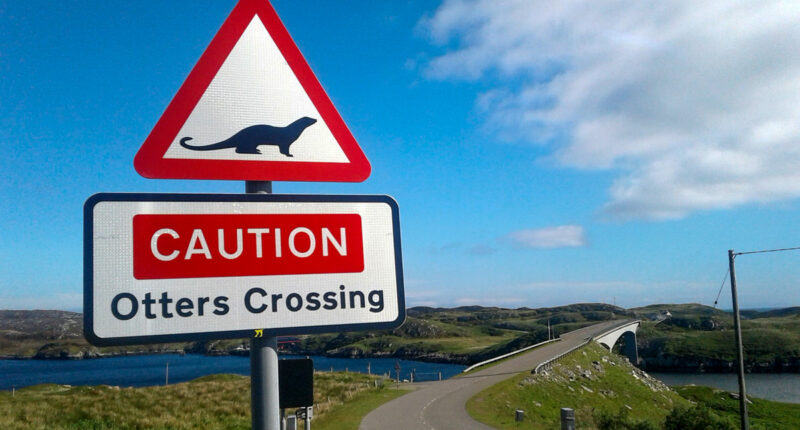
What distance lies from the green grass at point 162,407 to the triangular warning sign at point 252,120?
20.0 metres

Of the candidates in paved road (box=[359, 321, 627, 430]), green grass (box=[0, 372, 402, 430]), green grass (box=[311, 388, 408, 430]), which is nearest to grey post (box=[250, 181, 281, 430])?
green grass (box=[0, 372, 402, 430])

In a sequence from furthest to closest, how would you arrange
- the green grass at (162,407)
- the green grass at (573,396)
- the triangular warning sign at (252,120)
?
1. the green grass at (573,396)
2. the green grass at (162,407)
3. the triangular warning sign at (252,120)

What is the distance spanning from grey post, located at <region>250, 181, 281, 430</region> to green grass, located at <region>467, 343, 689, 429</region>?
21.6m

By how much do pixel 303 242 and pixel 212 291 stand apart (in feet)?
1.67

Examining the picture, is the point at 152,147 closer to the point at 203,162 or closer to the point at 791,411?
the point at 203,162

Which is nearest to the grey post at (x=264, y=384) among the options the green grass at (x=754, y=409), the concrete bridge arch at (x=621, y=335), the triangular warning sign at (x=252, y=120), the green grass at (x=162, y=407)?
the triangular warning sign at (x=252, y=120)

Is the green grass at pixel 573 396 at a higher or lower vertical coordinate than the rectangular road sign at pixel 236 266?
lower

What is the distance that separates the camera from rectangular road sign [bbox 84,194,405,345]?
7.47ft

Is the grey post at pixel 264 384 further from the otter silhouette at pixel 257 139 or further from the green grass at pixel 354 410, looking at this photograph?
the green grass at pixel 354 410

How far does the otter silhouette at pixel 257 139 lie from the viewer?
2523 mm

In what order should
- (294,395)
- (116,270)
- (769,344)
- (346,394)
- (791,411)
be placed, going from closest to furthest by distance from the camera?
(116,270), (294,395), (346,394), (791,411), (769,344)

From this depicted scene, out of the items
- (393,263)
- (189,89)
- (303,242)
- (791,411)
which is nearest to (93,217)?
(189,89)

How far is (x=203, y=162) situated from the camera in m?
2.53

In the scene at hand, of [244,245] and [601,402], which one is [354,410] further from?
[244,245]
